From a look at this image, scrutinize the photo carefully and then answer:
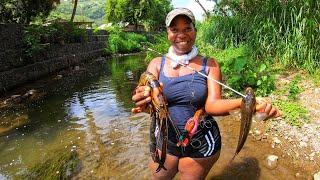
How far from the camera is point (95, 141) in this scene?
735cm

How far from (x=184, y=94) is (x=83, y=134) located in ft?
17.7

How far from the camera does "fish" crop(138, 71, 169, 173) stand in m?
2.60

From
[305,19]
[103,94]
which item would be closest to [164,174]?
[305,19]

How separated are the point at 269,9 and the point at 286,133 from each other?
16.0 feet

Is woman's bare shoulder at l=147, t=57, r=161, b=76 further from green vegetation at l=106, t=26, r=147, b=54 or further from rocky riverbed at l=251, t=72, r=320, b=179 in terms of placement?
green vegetation at l=106, t=26, r=147, b=54

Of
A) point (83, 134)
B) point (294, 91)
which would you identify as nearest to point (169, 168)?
point (294, 91)

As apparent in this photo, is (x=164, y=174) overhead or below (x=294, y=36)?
below

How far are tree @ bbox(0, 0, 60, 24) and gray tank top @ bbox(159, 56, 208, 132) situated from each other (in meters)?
17.5

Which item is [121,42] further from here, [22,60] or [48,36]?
[22,60]

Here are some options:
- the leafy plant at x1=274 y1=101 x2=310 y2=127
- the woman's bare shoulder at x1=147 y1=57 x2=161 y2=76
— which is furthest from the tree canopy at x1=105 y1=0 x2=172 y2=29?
the woman's bare shoulder at x1=147 y1=57 x2=161 y2=76

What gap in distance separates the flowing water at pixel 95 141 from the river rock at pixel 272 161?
0.09 meters

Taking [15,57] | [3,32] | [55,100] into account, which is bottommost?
[55,100]

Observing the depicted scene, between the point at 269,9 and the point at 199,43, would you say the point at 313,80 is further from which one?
the point at 199,43

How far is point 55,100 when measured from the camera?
12.1 metres
